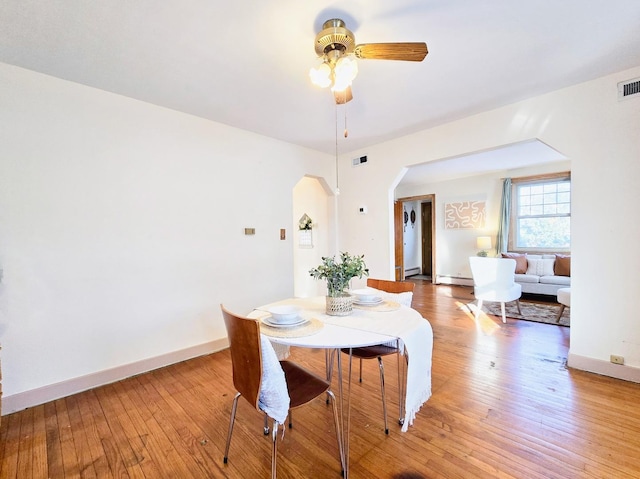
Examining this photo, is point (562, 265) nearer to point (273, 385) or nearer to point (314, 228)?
point (314, 228)

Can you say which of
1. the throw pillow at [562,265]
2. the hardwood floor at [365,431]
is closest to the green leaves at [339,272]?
the hardwood floor at [365,431]

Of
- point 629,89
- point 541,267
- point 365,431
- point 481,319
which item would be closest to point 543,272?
point 541,267

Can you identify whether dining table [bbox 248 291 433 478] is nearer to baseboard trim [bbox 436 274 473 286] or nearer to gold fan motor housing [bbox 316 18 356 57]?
gold fan motor housing [bbox 316 18 356 57]

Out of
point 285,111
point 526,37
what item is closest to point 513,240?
point 526,37

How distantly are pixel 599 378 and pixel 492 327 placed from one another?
129 centimetres

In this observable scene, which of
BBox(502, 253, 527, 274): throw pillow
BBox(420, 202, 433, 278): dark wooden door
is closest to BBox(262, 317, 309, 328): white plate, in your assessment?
BBox(502, 253, 527, 274): throw pillow

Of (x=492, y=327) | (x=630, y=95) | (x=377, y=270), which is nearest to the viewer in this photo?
(x=630, y=95)

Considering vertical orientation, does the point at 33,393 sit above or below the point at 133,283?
below

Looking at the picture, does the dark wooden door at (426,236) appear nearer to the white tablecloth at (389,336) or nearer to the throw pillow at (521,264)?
the throw pillow at (521,264)

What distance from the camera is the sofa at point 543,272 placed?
4.78 m

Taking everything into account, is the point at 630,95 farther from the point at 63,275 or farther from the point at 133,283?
the point at 63,275

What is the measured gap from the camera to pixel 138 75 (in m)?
2.14

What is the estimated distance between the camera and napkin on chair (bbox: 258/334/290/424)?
1.20 m

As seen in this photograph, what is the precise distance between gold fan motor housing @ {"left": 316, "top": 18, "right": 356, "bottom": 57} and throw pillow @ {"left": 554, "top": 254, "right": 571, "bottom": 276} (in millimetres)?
5485
